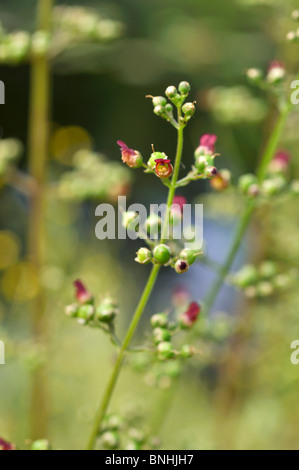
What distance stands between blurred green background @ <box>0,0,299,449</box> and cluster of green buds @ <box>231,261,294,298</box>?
4cm

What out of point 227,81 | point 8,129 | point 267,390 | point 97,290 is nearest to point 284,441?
point 267,390

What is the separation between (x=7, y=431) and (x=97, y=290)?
0.52 m

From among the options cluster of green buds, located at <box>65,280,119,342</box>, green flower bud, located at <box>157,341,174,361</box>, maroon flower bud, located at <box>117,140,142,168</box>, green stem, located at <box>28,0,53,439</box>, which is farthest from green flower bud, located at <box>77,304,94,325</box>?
green stem, located at <box>28,0,53,439</box>

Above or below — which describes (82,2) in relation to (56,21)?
above

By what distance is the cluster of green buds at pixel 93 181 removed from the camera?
1247 millimetres

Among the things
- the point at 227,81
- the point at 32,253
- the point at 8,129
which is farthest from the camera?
the point at 8,129

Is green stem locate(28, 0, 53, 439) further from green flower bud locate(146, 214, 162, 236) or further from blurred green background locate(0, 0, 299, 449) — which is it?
green flower bud locate(146, 214, 162, 236)

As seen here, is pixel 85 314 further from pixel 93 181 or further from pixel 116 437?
pixel 93 181

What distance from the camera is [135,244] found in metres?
3.40

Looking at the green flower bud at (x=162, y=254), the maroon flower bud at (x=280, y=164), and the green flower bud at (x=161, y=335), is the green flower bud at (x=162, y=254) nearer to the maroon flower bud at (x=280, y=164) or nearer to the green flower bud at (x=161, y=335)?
the green flower bud at (x=161, y=335)

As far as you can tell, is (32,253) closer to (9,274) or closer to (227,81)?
(9,274)

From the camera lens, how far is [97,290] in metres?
1.89

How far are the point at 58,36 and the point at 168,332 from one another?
2.83 ft

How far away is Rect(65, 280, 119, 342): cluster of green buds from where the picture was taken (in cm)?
73
